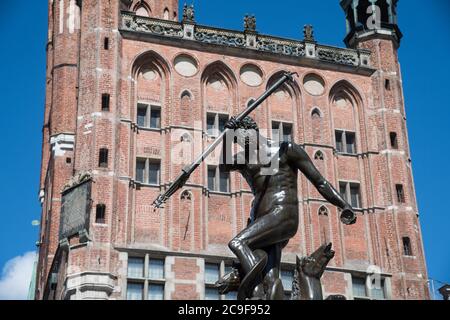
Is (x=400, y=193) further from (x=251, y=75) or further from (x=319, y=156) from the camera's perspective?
(x=251, y=75)

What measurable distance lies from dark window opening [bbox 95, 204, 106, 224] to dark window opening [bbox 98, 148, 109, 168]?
1.56 m

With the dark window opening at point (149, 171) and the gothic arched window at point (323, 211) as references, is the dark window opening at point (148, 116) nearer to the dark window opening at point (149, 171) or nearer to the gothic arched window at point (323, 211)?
the dark window opening at point (149, 171)

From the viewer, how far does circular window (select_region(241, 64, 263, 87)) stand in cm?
3425

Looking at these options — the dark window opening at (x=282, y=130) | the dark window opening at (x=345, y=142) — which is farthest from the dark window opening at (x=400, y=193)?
the dark window opening at (x=282, y=130)

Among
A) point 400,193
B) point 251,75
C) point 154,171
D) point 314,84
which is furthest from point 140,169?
point 400,193

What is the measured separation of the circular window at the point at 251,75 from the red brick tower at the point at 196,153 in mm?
77

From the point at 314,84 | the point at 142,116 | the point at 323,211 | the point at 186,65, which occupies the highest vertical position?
the point at 314,84

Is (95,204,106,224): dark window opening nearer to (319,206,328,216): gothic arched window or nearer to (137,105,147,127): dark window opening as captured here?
(137,105,147,127): dark window opening

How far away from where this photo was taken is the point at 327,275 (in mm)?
31562

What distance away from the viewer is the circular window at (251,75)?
34250mm

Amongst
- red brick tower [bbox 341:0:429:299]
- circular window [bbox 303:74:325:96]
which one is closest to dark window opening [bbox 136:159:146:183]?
circular window [bbox 303:74:325:96]

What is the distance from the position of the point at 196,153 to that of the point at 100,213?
426cm

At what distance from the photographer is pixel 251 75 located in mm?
34438
